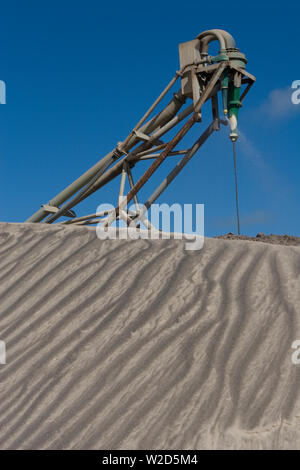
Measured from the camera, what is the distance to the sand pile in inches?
90.7

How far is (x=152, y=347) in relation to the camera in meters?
2.81

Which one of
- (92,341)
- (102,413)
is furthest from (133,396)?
(92,341)

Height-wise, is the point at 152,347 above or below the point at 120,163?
below

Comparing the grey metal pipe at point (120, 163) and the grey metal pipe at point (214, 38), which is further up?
the grey metal pipe at point (214, 38)

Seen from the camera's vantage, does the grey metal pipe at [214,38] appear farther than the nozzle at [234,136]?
Yes

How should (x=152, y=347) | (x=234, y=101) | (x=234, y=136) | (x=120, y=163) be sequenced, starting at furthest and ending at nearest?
1. (x=120, y=163)
2. (x=234, y=101)
3. (x=234, y=136)
4. (x=152, y=347)

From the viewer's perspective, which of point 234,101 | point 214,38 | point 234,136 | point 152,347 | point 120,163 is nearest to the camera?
point 152,347

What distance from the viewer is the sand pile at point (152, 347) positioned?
230 cm

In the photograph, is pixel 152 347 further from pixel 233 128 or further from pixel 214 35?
pixel 214 35

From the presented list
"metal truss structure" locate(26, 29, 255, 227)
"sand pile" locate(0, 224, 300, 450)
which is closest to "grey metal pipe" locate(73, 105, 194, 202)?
"metal truss structure" locate(26, 29, 255, 227)

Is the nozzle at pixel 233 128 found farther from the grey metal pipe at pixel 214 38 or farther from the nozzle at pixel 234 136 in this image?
the grey metal pipe at pixel 214 38

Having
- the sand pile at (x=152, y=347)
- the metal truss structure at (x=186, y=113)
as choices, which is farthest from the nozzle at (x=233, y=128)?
the sand pile at (x=152, y=347)

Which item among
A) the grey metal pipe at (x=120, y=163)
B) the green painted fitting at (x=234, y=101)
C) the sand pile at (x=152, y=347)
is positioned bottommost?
the sand pile at (x=152, y=347)

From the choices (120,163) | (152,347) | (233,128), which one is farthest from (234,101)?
(152,347)
